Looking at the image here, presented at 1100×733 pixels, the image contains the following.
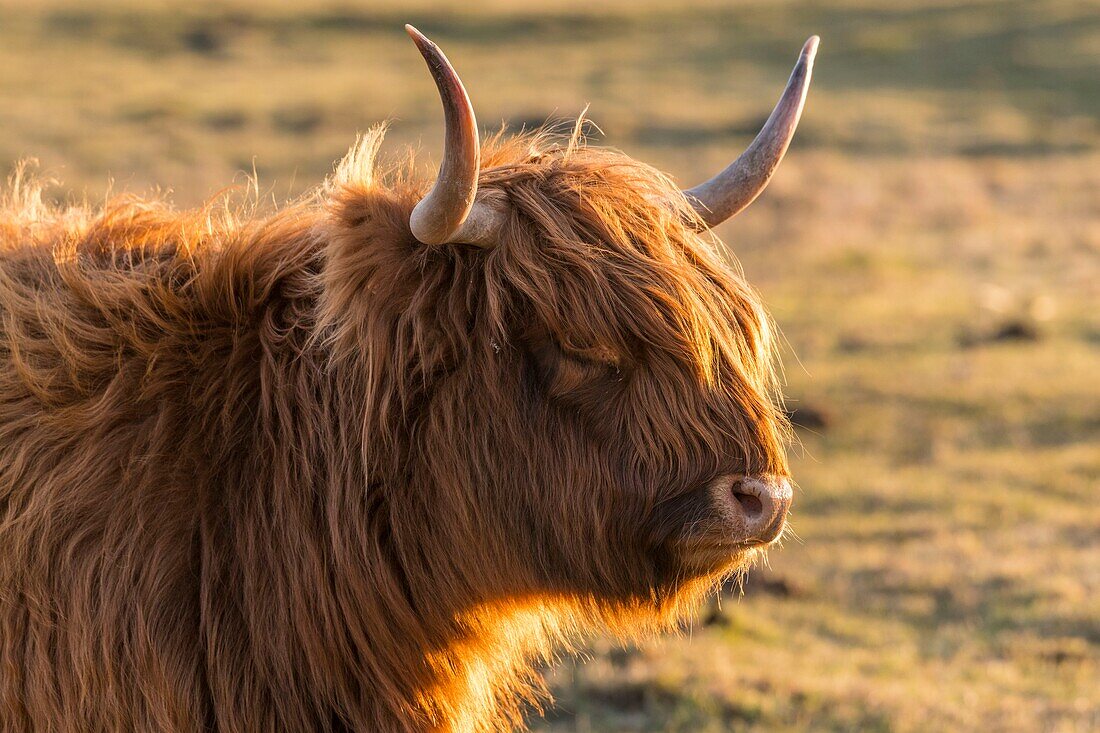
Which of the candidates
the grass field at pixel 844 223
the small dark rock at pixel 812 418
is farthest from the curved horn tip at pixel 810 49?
the small dark rock at pixel 812 418

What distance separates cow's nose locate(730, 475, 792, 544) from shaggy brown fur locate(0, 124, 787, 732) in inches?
2.2

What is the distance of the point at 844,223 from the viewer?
2131 centimetres

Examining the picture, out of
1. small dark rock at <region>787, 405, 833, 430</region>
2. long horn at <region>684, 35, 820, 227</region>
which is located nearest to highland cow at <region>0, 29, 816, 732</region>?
long horn at <region>684, 35, 820, 227</region>

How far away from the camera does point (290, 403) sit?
3.40m

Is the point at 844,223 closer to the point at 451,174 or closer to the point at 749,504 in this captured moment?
the point at 749,504

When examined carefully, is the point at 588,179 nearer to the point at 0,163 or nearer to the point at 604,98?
the point at 0,163

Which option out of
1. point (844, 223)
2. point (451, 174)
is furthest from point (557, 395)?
point (844, 223)

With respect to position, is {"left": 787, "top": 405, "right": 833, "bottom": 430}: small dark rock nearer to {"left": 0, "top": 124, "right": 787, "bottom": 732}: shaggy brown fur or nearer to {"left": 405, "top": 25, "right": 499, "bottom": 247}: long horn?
{"left": 0, "top": 124, "right": 787, "bottom": 732}: shaggy brown fur

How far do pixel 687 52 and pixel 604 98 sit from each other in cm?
813

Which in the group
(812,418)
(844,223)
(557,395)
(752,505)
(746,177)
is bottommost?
→ (812,418)

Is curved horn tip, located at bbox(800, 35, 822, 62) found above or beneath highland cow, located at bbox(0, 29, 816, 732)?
above

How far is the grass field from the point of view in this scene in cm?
677

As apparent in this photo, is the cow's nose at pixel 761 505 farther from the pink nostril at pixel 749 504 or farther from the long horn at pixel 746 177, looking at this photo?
the long horn at pixel 746 177

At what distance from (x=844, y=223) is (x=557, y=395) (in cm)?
1883
